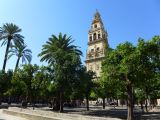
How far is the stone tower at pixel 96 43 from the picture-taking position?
88.9 m

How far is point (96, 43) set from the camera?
3556 inches

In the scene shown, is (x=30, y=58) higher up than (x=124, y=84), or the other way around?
(x=30, y=58)

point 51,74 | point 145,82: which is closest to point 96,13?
point 51,74

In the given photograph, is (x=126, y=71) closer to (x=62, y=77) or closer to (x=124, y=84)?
(x=124, y=84)

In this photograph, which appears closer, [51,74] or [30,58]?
[51,74]

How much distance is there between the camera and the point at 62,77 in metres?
33.3

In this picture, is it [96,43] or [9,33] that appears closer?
[9,33]

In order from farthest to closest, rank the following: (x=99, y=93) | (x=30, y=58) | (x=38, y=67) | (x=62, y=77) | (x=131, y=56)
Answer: (x=30, y=58) → (x=99, y=93) → (x=38, y=67) → (x=62, y=77) → (x=131, y=56)

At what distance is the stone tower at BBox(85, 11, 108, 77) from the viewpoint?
88875 millimetres

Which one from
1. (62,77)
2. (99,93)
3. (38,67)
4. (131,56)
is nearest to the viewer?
(131,56)

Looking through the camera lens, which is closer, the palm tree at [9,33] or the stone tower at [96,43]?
the palm tree at [9,33]

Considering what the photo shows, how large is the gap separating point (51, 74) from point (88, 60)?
5860cm

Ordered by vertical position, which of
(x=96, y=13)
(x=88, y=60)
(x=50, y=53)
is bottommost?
(x=50, y=53)

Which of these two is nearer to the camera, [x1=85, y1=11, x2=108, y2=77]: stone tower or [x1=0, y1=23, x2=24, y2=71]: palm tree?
[x1=0, y1=23, x2=24, y2=71]: palm tree
